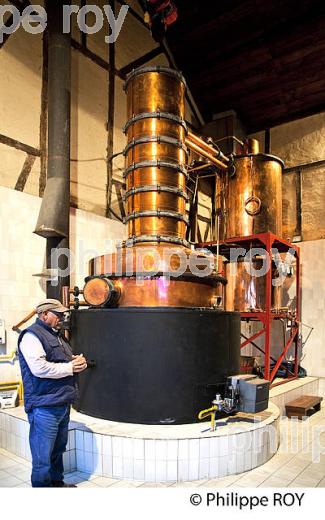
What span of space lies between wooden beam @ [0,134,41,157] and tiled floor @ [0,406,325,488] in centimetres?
367

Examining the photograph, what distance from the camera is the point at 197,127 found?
29.8 ft

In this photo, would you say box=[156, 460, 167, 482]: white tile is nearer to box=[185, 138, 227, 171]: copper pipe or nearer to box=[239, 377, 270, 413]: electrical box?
box=[239, 377, 270, 413]: electrical box

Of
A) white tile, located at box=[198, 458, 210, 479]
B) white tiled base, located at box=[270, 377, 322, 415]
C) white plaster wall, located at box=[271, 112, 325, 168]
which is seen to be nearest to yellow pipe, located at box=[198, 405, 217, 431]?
white tile, located at box=[198, 458, 210, 479]

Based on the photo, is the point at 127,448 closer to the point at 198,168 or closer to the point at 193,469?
the point at 193,469

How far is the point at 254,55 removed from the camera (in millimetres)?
8047

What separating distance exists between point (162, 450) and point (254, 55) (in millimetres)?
7514

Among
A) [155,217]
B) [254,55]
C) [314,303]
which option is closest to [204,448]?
[155,217]

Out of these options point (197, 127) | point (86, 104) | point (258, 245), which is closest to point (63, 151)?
point (86, 104)

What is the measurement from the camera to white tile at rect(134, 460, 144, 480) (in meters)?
3.44

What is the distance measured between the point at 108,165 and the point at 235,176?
2.15 meters

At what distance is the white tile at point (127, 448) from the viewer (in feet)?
11.4

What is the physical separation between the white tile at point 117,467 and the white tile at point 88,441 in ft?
0.82

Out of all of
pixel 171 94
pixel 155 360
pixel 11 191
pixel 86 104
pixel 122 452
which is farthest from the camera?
pixel 86 104

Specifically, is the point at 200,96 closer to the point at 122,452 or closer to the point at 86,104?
the point at 86,104
